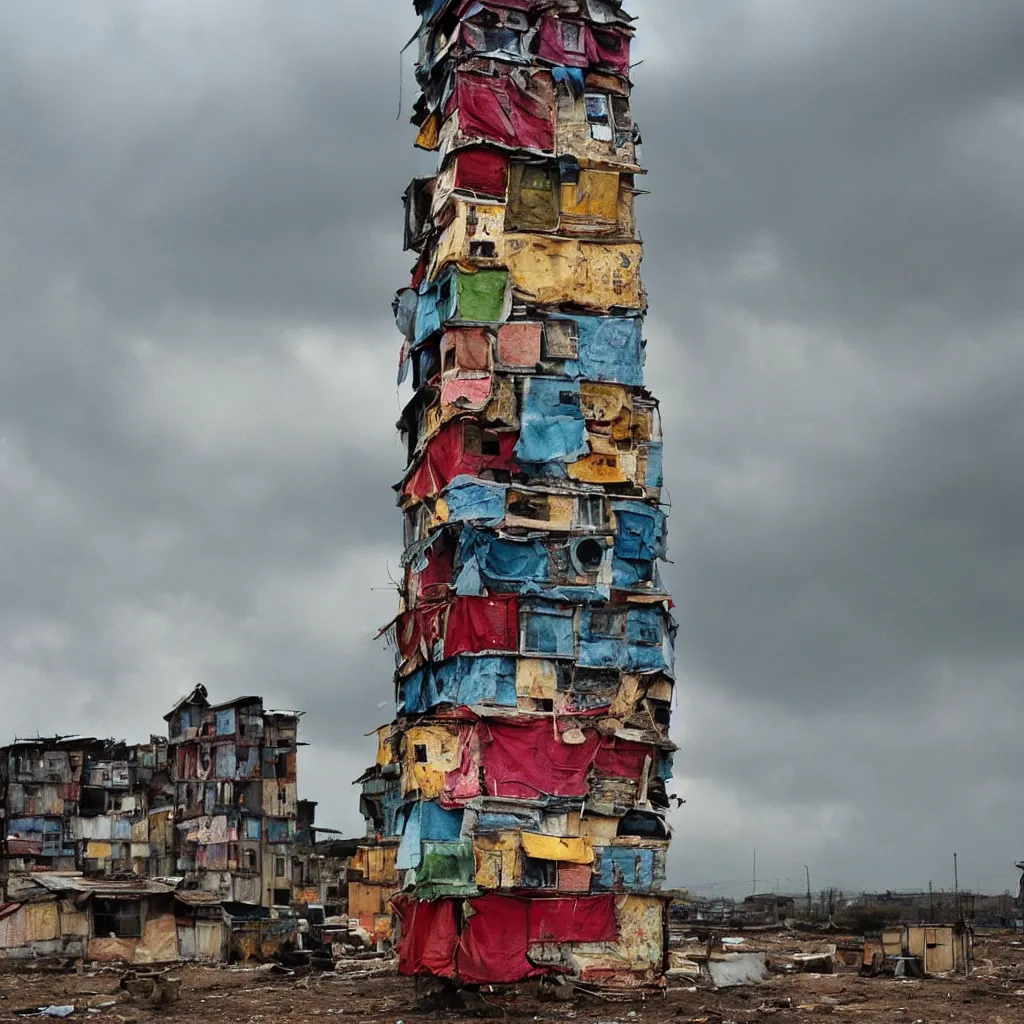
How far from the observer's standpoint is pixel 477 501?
4428cm

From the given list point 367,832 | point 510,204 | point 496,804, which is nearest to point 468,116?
point 510,204

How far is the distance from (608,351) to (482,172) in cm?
651

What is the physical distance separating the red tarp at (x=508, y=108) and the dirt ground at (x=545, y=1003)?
80.0 ft

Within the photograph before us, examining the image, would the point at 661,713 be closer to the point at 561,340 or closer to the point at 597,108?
the point at 561,340

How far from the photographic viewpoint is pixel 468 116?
46906mm

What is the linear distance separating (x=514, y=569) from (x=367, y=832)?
4940cm

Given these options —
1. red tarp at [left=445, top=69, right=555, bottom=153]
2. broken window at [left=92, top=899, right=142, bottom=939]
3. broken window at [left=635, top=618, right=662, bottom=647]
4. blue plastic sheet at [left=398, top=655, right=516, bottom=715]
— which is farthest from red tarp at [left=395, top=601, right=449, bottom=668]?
broken window at [left=92, top=899, right=142, bottom=939]

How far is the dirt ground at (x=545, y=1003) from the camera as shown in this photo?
37.0 metres

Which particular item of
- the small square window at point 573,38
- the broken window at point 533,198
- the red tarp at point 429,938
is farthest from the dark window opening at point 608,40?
the red tarp at point 429,938

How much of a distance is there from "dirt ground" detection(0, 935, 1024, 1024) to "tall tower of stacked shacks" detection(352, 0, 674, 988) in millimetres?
1917

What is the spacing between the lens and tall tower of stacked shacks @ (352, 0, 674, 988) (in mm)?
42969

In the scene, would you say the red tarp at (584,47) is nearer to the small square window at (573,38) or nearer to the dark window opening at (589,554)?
the small square window at (573,38)

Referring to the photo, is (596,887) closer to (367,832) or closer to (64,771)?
(367,832)

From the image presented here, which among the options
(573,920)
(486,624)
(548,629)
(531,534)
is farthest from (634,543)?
(573,920)
